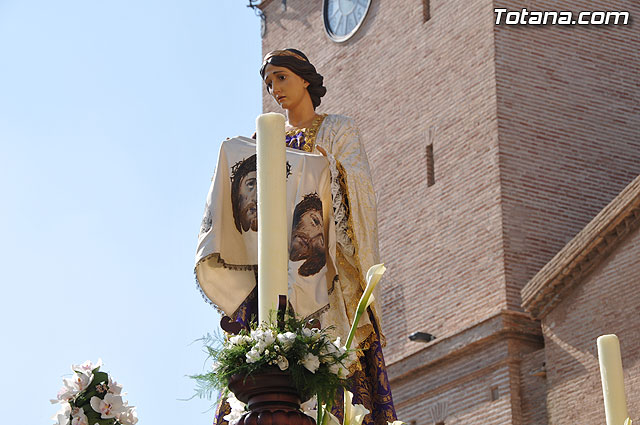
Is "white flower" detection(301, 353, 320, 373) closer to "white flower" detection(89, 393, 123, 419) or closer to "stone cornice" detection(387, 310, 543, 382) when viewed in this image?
"white flower" detection(89, 393, 123, 419)

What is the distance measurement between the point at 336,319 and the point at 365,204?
531mm

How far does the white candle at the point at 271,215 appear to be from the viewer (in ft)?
12.1

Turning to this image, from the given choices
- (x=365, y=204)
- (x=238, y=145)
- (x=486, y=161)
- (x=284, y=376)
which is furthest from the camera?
(x=486, y=161)

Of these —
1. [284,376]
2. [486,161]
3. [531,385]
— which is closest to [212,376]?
[284,376]

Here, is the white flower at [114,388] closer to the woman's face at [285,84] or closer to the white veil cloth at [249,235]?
the white veil cloth at [249,235]

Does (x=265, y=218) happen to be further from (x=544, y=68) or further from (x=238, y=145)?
(x=544, y=68)

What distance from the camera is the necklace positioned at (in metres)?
5.97

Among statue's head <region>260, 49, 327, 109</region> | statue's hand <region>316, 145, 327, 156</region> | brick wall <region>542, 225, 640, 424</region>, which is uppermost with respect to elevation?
brick wall <region>542, 225, 640, 424</region>

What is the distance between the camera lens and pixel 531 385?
52.3 feet

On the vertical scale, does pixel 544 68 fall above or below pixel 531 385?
above

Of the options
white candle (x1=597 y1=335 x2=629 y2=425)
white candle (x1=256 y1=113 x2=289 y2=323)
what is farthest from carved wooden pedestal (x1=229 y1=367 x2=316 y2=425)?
white candle (x1=597 y1=335 x2=629 y2=425)

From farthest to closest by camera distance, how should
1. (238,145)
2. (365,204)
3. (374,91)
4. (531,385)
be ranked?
(374,91)
(531,385)
(365,204)
(238,145)

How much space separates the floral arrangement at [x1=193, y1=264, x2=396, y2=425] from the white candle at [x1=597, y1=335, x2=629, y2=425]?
5.35ft

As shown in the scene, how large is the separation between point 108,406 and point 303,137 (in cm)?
220
